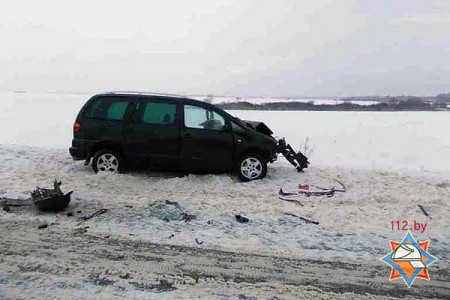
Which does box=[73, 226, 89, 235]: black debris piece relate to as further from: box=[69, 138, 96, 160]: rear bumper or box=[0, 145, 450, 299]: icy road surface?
box=[69, 138, 96, 160]: rear bumper

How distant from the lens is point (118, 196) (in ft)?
23.3

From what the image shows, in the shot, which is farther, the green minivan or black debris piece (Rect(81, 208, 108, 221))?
the green minivan

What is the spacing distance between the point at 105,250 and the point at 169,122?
420cm

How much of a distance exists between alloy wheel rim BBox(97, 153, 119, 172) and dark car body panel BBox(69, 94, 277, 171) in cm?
21

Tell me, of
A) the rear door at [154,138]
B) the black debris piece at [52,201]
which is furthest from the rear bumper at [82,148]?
the black debris piece at [52,201]

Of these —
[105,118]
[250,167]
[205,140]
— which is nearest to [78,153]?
[105,118]

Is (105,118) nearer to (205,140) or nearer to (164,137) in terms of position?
(164,137)

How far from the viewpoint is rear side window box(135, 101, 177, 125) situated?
860cm

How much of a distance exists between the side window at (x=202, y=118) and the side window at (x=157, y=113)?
1.01 ft

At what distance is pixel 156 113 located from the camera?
28.4ft

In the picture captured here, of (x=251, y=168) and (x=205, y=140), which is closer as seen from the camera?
(x=205, y=140)

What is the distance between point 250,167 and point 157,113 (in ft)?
Answer: 7.82

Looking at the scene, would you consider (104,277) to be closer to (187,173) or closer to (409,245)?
(409,245)

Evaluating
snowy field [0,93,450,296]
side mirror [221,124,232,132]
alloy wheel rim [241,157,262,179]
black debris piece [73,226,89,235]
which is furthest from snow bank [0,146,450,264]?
side mirror [221,124,232,132]
